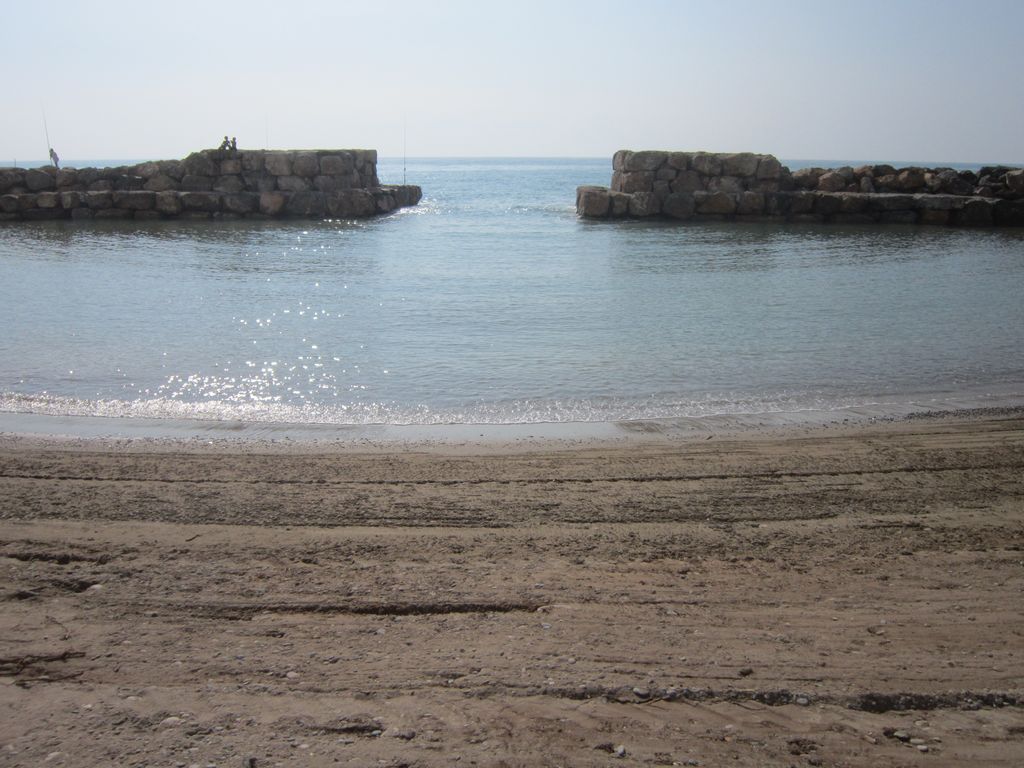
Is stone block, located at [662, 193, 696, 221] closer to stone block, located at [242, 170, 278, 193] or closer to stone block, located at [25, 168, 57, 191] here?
stone block, located at [242, 170, 278, 193]

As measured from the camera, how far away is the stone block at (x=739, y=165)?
2598 centimetres

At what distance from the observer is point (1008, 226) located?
2452cm

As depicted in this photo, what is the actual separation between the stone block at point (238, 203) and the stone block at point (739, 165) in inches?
574

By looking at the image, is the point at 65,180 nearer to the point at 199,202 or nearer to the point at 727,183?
the point at 199,202

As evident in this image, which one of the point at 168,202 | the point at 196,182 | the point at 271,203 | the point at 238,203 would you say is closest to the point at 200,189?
the point at 196,182

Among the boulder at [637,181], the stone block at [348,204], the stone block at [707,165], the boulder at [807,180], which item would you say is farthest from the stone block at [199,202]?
the boulder at [807,180]

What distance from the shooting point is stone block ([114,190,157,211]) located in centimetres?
2552

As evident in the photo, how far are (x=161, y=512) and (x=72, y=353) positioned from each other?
5080mm

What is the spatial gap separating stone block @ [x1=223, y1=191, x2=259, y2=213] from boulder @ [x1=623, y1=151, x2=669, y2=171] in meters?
11.8

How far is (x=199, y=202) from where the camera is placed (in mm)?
25656

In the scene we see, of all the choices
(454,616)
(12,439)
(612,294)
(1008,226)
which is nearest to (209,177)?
(612,294)

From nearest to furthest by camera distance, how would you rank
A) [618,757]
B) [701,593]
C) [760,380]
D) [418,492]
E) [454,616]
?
[618,757]
[454,616]
[701,593]
[418,492]
[760,380]

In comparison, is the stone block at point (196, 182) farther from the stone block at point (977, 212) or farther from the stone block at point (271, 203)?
the stone block at point (977, 212)

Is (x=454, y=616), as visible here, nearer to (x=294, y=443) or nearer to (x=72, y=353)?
(x=294, y=443)
